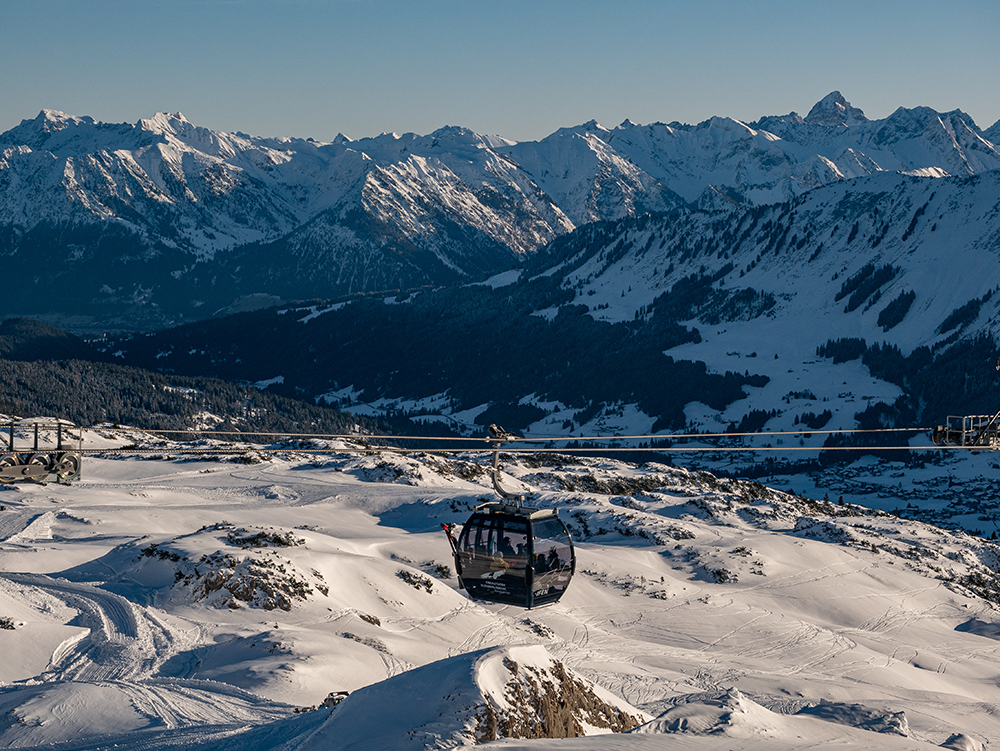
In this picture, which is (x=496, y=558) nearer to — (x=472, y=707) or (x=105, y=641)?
(x=472, y=707)

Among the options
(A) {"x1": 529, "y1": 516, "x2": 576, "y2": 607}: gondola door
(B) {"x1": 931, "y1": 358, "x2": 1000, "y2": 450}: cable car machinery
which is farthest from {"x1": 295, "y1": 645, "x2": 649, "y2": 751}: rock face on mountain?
(B) {"x1": 931, "y1": 358, "x2": 1000, "y2": 450}: cable car machinery

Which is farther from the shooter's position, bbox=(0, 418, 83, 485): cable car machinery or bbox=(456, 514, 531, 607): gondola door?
bbox=(456, 514, 531, 607): gondola door

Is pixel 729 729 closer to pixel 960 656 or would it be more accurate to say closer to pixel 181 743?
pixel 181 743

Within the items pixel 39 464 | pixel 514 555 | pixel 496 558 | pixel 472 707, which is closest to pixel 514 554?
pixel 514 555

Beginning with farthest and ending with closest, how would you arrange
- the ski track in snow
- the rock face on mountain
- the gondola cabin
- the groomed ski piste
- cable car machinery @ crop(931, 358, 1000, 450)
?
the ski track in snow → cable car machinery @ crop(931, 358, 1000, 450) → the gondola cabin → the groomed ski piste → the rock face on mountain

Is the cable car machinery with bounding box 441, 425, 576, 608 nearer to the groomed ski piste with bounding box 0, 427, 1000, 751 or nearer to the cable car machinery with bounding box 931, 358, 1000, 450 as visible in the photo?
the groomed ski piste with bounding box 0, 427, 1000, 751

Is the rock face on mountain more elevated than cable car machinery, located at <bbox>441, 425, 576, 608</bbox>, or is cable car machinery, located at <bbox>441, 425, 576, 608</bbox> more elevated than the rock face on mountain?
cable car machinery, located at <bbox>441, 425, 576, 608</bbox>

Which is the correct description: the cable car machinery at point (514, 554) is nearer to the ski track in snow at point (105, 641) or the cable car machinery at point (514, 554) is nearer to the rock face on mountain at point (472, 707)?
the rock face on mountain at point (472, 707)
